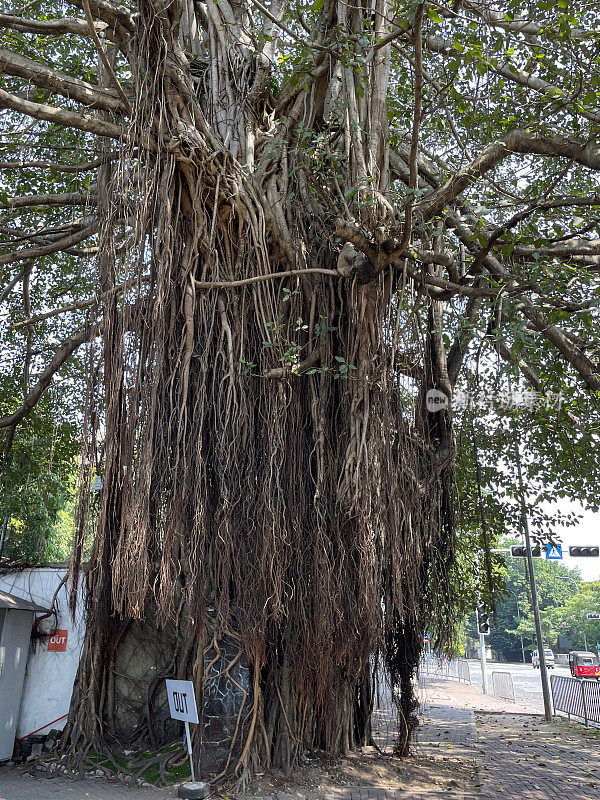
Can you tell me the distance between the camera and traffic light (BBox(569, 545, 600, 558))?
1070 centimetres

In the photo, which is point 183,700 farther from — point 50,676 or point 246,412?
point 50,676

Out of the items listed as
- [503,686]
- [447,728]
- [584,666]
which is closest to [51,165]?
[447,728]

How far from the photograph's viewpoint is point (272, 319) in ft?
15.4

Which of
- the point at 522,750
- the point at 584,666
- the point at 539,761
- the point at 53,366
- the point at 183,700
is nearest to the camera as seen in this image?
the point at 183,700

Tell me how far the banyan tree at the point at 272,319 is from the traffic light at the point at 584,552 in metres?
6.76

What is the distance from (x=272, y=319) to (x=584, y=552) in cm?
872

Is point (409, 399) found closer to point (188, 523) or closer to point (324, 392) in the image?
point (324, 392)

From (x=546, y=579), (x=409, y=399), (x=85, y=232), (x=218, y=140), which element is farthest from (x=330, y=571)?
(x=546, y=579)

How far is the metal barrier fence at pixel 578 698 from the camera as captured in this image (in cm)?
841

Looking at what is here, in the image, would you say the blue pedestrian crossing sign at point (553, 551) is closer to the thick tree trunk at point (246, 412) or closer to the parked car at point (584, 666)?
the thick tree trunk at point (246, 412)

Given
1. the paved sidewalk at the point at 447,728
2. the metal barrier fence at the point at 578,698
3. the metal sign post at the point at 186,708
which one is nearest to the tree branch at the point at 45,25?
the metal sign post at the point at 186,708

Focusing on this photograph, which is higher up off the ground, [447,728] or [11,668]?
[11,668]

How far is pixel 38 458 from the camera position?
303 inches

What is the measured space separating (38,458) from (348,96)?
5611 mm
